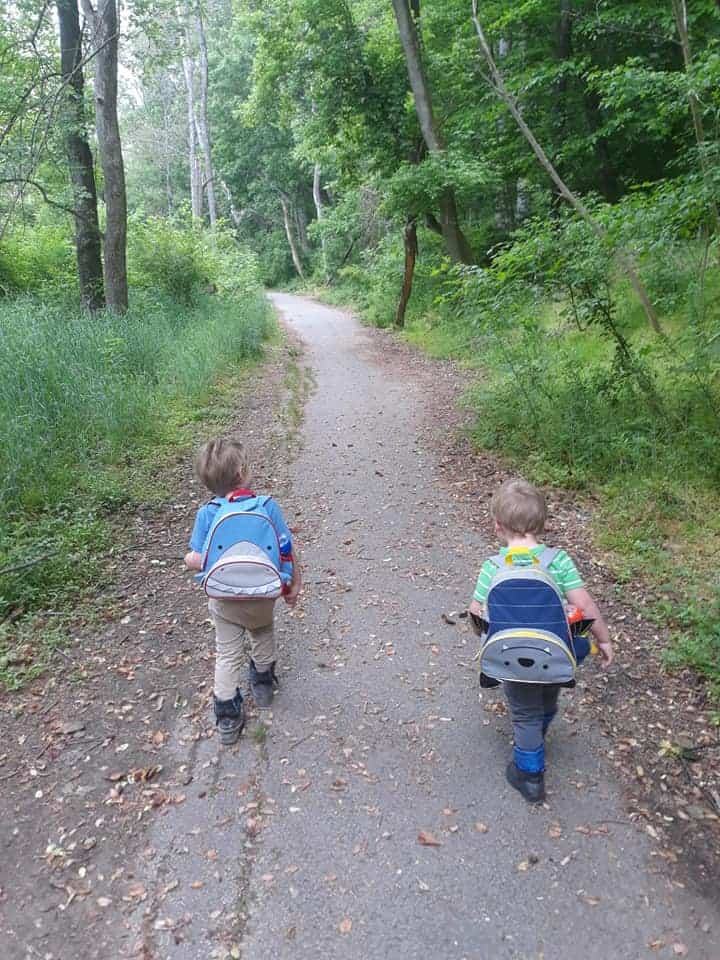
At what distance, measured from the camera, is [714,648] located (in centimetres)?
351

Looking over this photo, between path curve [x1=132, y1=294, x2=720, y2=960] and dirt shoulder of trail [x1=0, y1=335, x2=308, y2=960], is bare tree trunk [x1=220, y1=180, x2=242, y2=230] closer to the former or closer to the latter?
dirt shoulder of trail [x1=0, y1=335, x2=308, y2=960]

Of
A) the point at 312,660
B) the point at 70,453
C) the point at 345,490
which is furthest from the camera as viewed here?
the point at 345,490

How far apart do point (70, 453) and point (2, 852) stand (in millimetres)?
4085

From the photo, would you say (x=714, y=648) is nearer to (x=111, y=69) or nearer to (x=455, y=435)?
(x=455, y=435)

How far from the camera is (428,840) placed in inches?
103

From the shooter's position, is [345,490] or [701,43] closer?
[345,490]

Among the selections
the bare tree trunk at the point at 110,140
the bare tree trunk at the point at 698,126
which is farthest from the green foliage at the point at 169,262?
the bare tree trunk at the point at 698,126

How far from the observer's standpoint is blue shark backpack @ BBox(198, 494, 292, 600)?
2.91 metres

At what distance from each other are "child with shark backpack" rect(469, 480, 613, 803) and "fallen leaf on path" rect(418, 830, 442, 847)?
473 millimetres

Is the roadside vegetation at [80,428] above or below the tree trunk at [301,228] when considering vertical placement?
below

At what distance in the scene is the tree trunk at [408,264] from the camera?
49.4ft

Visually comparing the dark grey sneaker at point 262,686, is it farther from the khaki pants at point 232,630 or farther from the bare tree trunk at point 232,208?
the bare tree trunk at point 232,208

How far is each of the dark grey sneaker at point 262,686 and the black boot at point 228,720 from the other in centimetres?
21

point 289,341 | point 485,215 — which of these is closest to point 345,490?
point 289,341
